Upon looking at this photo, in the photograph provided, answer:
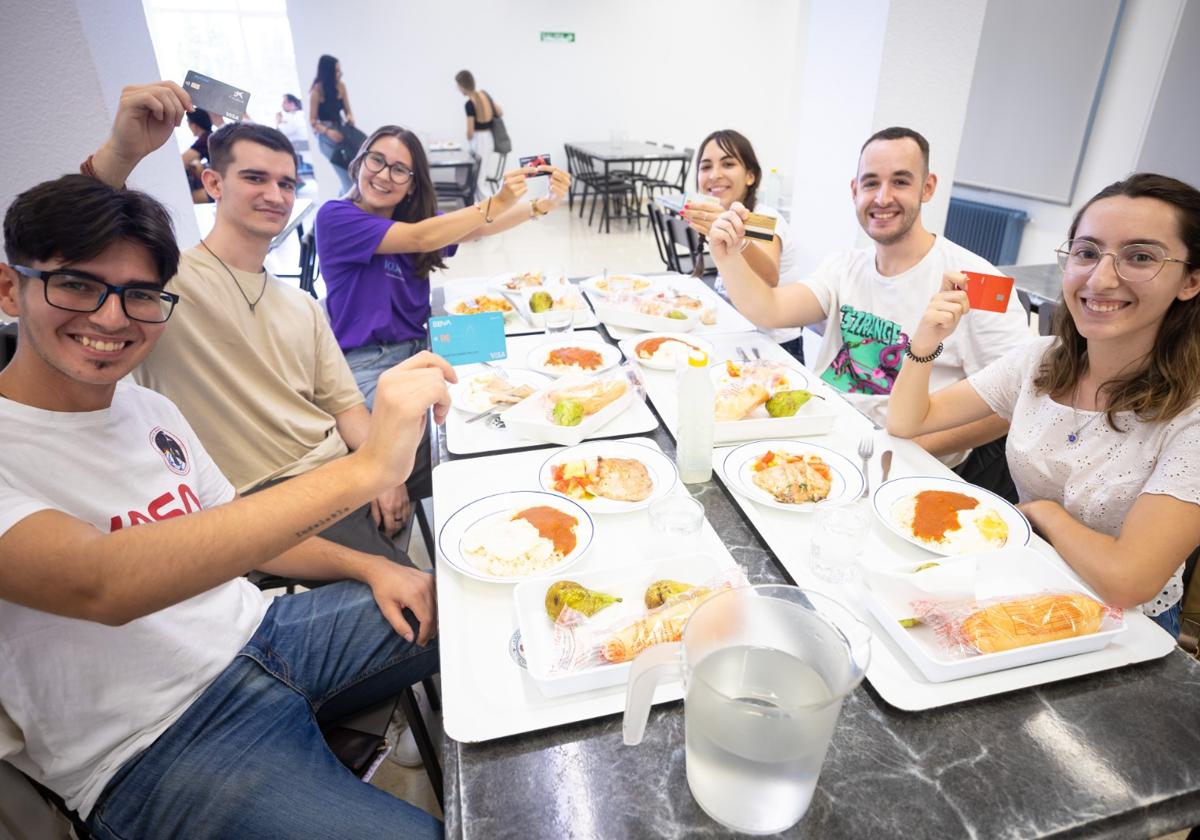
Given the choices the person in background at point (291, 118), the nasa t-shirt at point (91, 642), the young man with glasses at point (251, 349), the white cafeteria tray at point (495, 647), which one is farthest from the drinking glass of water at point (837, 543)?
the person in background at point (291, 118)

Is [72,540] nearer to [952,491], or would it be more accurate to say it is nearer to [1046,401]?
[952,491]

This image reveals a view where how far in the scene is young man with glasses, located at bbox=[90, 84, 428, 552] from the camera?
1691mm

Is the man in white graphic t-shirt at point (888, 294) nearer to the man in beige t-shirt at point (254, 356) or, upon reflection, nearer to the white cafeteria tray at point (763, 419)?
the white cafeteria tray at point (763, 419)

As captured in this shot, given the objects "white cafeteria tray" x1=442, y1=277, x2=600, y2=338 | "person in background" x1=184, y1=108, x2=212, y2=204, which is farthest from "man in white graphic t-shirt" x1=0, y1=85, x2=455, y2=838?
"person in background" x1=184, y1=108, x2=212, y2=204

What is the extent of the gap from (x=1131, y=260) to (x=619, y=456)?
1081 millimetres

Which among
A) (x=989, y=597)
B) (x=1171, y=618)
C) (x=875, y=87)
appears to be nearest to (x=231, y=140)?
(x=989, y=597)

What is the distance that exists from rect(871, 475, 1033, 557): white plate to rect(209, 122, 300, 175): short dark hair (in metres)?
1.95

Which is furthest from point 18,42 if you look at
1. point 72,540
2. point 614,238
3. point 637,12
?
point 637,12

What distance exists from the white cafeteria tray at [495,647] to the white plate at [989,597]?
0.28 m

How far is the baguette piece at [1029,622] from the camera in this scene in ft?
2.96

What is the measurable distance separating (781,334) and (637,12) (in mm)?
8687

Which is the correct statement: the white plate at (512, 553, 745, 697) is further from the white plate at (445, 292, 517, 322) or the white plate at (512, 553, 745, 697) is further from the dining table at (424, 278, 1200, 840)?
the white plate at (445, 292, 517, 322)

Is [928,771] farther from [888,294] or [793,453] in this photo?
[888,294]

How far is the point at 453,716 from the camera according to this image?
853 mm
